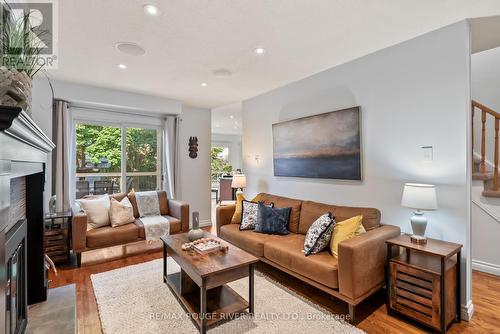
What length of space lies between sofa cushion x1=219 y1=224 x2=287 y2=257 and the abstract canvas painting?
1.08 meters

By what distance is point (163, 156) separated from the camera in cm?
494

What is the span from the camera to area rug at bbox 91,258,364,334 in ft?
6.55

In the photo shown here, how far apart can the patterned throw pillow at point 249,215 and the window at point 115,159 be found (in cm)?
233

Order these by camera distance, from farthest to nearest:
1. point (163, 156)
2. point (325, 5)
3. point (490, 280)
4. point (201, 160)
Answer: point (201, 160)
point (163, 156)
point (490, 280)
point (325, 5)

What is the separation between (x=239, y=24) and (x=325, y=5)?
0.72 m

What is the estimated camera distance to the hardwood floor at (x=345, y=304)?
2.02 meters

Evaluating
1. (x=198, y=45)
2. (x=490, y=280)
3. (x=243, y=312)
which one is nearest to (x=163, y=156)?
(x=198, y=45)

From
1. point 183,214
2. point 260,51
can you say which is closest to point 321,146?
point 260,51

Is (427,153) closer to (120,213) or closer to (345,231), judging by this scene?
(345,231)

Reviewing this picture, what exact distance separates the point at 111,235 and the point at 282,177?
2.58 m

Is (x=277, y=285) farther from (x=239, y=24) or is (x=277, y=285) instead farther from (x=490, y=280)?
(x=239, y=24)

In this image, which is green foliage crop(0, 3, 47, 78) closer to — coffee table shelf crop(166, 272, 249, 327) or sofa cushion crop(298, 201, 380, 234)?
coffee table shelf crop(166, 272, 249, 327)

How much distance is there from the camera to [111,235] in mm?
3379

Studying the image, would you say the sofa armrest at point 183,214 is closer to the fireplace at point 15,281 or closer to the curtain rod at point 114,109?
the curtain rod at point 114,109
